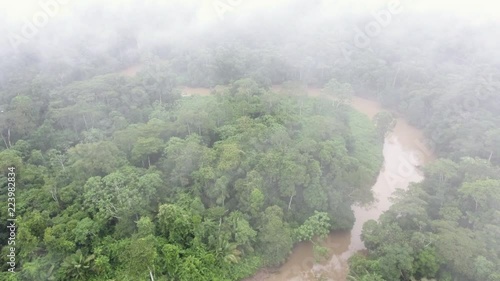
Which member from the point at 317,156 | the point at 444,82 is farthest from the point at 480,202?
the point at 444,82

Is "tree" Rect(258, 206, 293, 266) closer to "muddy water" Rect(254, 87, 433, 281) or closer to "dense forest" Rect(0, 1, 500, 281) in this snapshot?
"dense forest" Rect(0, 1, 500, 281)

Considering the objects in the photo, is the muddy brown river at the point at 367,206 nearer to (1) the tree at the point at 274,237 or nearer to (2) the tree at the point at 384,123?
(1) the tree at the point at 274,237

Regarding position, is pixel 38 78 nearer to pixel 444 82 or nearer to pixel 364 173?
pixel 364 173

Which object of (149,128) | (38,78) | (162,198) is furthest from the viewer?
(38,78)

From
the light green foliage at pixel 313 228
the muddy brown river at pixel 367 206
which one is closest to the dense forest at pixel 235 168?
the light green foliage at pixel 313 228

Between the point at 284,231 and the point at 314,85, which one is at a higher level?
the point at 314,85
